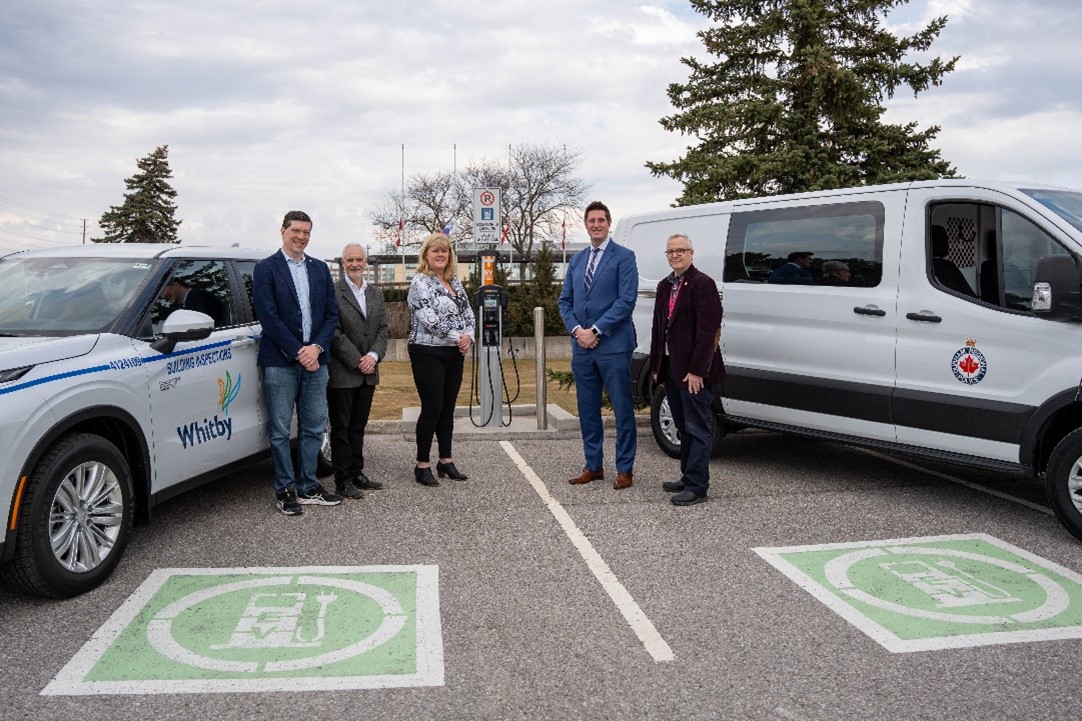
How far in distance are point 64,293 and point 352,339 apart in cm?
190

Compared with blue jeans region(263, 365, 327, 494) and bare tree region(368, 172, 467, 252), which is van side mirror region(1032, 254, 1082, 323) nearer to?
blue jeans region(263, 365, 327, 494)

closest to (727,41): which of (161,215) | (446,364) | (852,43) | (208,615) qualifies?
(852,43)

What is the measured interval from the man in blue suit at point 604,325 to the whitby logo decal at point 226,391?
2.24 m

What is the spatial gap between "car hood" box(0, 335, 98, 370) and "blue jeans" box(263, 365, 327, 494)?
132cm

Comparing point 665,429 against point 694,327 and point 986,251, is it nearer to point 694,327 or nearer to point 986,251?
point 694,327

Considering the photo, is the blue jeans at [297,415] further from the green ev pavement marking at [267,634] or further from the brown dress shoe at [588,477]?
the brown dress shoe at [588,477]

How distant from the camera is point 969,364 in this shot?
5.72 meters

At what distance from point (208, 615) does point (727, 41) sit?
1919 cm

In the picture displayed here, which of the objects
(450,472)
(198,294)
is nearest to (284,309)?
(198,294)

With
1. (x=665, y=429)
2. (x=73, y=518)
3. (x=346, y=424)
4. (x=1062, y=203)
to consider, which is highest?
(x=1062, y=203)

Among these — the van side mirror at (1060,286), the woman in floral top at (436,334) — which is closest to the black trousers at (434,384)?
the woman in floral top at (436,334)

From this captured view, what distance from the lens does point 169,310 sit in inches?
213

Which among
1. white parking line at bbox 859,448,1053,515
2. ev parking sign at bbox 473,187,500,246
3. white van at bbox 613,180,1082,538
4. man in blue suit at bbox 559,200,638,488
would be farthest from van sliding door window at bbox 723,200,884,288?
ev parking sign at bbox 473,187,500,246

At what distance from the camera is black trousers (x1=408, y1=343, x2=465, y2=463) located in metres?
6.82
